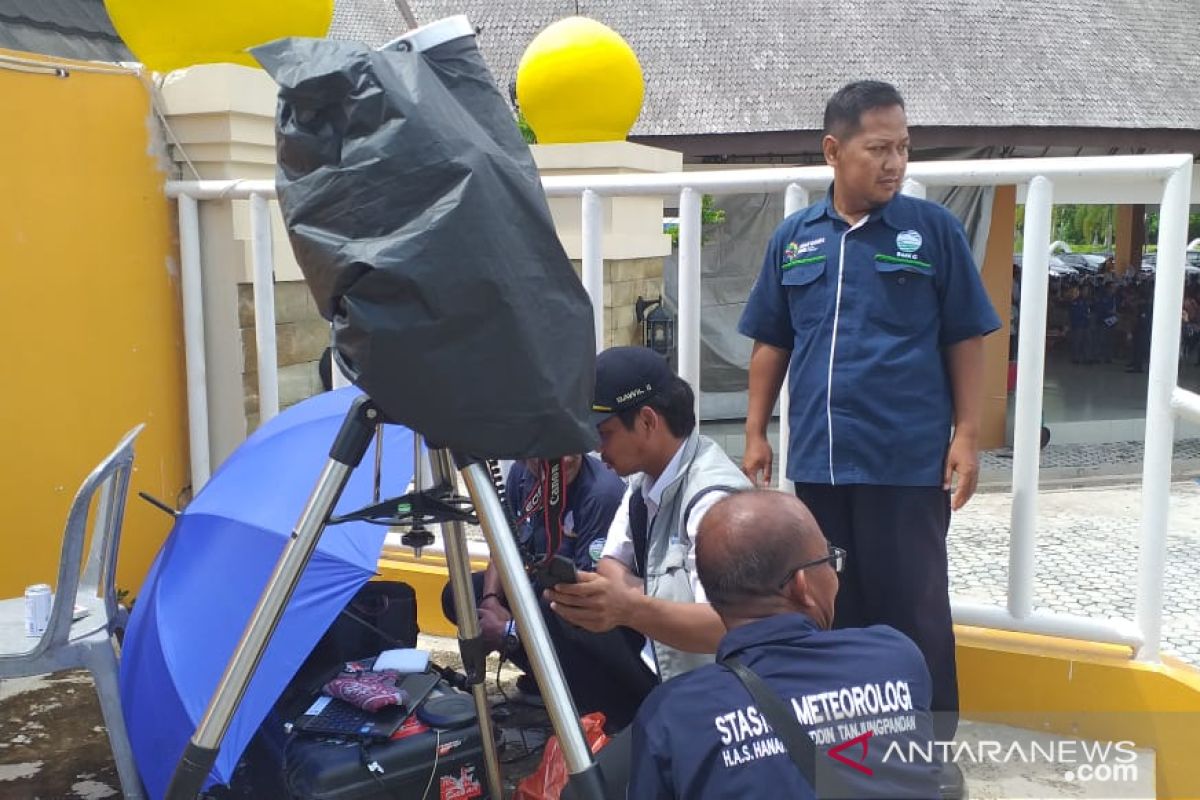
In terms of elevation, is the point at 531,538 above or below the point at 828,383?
below

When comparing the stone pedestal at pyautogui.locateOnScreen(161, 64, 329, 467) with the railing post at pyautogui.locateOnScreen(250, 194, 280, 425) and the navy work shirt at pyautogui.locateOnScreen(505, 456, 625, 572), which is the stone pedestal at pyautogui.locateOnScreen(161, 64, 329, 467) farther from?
the navy work shirt at pyautogui.locateOnScreen(505, 456, 625, 572)

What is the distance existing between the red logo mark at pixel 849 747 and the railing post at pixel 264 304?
2468 millimetres

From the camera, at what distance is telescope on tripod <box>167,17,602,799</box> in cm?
159

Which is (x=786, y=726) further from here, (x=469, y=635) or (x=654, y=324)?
(x=654, y=324)

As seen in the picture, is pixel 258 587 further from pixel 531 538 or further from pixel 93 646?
pixel 531 538

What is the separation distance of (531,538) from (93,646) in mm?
1024

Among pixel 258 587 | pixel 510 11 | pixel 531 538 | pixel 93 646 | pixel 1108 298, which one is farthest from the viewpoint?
pixel 1108 298

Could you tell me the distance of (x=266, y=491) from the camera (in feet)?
7.64

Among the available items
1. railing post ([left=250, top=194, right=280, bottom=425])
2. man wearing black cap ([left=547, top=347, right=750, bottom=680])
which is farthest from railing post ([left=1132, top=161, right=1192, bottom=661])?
railing post ([left=250, top=194, right=280, bottom=425])

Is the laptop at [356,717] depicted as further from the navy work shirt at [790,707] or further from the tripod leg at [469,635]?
Answer: the navy work shirt at [790,707]

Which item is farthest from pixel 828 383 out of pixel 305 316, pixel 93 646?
pixel 305 316

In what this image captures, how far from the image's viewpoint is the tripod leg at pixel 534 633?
5.60ft

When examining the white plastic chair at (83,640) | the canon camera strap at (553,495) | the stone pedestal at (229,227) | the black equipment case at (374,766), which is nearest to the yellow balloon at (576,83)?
the stone pedestal at (229,227)

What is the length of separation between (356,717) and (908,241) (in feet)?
5.33
